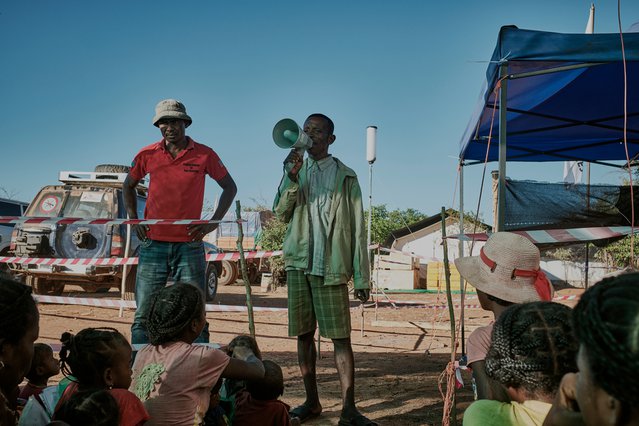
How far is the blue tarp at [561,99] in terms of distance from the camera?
3795mm

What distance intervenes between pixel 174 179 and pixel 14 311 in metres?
2.56

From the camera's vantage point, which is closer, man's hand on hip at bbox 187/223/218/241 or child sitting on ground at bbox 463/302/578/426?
child sitting on ground at bbox 463/302/578/426

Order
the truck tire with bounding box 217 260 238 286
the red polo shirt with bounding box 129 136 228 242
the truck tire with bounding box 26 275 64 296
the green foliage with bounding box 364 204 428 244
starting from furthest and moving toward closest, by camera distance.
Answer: the green foliage with bounding box 364 204 428 244 < the truck tire with bounding box 217 260 238 286 < the truck tire with bounding box 26 275 64 296 < the red polo shirt with bounding box 129 136 228 242

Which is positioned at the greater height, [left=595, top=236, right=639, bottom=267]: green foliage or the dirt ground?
[left=595, top=236, right=639, bottom=267]: green foliage

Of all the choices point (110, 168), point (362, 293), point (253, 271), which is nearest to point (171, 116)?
point (362, 293)

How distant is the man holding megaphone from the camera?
12.4 feet

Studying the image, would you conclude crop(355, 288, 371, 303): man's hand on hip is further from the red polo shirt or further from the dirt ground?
the red polo shirt

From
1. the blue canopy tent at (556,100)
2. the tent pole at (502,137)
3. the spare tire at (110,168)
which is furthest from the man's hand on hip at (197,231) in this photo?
the spare tire at (110,168)

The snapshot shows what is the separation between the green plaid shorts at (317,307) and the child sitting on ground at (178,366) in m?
1.23

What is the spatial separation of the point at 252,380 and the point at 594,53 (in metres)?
3.02

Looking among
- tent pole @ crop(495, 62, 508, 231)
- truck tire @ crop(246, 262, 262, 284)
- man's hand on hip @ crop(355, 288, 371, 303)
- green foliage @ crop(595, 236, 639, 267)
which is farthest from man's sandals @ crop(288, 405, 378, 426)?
truck tire @ crop(246, 262, 262, 284)

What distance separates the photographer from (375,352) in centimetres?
689

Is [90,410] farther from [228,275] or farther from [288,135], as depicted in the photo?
[228,275]

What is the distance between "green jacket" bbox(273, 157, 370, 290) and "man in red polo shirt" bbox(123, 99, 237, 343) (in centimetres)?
69
